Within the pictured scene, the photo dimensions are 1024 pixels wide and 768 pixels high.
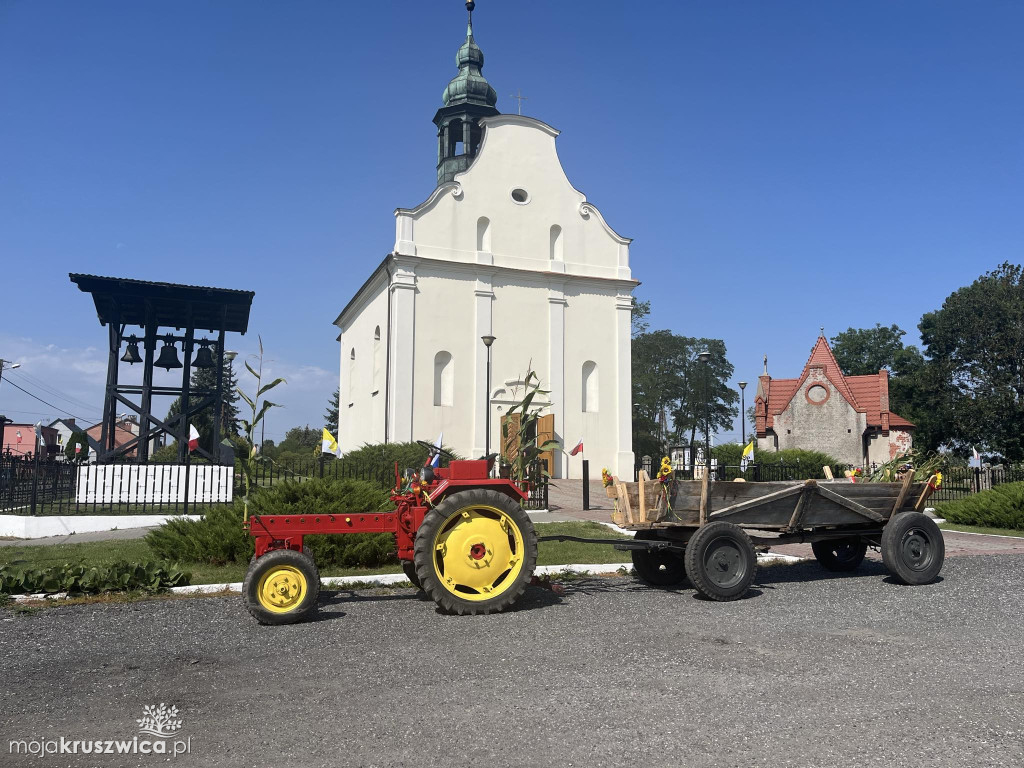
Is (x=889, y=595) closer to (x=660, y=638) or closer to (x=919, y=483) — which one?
(x=919, y=483)

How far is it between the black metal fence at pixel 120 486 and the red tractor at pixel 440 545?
852cm

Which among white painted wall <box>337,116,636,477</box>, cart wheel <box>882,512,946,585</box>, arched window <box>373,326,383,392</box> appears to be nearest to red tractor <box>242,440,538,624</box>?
cart wheel <box>882,512,946,585</box>

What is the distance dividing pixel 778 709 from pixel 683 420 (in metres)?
60.8

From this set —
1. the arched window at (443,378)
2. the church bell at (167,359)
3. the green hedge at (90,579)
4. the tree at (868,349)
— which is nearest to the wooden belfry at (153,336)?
the church bell at (167,359)

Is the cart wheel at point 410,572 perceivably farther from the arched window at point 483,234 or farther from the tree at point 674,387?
the tree at point 674,387

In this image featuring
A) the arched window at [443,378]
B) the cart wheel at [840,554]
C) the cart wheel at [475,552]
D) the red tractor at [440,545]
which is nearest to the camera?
the red tractor at [440,545]

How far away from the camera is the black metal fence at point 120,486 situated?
15273mm

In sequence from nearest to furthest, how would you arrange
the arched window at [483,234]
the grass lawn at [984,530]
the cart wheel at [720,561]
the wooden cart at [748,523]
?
the cart wheel at [720,561] < the wooden cart at [748,523] < the grass lawn at [984,530] < the arched window at [483,234]

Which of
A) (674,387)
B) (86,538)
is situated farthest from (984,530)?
(674,387)

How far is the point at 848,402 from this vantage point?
43.2 m

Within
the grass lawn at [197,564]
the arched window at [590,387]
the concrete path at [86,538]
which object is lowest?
the concrete path at [86,538]

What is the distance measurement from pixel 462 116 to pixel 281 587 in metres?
31.6

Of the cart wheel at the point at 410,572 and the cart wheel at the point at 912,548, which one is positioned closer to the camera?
the cart wheel at the point at 410,572
